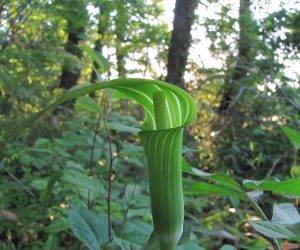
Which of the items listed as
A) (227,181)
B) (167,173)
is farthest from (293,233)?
(167,173)

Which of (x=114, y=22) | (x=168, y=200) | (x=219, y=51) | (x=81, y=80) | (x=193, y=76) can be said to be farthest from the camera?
(x=81, y=80)

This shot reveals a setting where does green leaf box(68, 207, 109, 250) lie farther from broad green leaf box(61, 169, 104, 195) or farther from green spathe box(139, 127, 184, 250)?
green spathe box(139, 127, 184, 250)

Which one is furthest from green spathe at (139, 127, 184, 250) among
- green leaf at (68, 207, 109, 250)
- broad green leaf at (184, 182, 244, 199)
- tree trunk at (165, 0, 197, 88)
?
tree trunk at (165, 0, 197, 88)

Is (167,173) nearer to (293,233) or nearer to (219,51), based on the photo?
(293,233)

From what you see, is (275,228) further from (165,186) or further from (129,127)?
(129,127)

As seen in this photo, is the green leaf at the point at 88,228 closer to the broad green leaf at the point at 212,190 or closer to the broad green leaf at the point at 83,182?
the broad green leaf at the point at 83,182

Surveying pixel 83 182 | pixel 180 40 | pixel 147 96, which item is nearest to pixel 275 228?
pixel 147 96
